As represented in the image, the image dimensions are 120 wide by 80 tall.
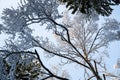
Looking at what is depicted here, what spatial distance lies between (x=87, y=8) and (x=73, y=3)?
462mm

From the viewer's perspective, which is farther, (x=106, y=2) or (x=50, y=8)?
(x=50, y=8)

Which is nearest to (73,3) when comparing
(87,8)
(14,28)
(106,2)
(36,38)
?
(87,8)

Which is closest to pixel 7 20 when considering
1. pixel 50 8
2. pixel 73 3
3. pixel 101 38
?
pixel 50 8

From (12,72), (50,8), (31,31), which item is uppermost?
(50,8)

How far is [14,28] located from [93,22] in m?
8.77

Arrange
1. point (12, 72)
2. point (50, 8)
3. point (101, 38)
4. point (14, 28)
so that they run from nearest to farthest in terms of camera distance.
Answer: point (12, 72) < point (14, 28) < point (50, 8) < point (101, 38)

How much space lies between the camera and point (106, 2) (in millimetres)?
8922

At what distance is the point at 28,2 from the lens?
11641mm

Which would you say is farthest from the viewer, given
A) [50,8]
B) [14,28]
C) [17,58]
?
[50,8]

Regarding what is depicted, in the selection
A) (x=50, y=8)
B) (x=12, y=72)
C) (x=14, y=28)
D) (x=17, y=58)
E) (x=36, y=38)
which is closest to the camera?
(x=12, y=72)

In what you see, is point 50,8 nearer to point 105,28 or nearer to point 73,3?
point 73,3

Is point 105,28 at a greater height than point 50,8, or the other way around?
point 50,8

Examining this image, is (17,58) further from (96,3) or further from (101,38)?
(101,38)

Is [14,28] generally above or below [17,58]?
above
